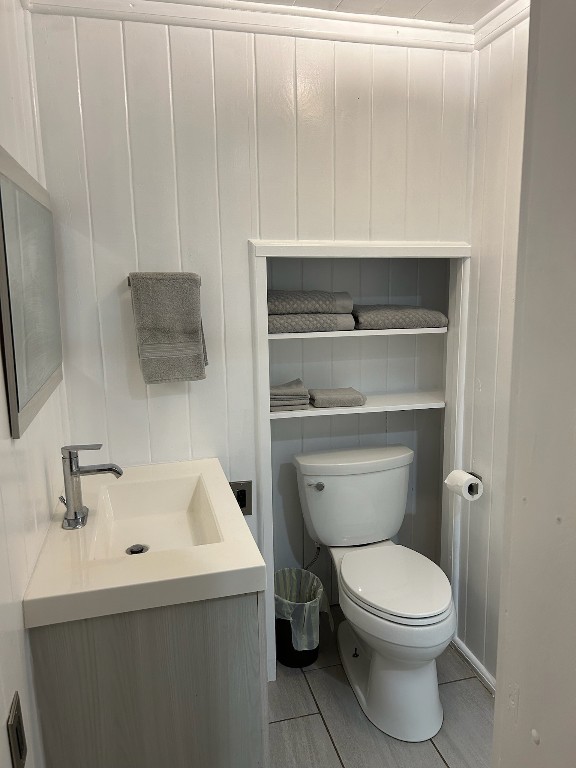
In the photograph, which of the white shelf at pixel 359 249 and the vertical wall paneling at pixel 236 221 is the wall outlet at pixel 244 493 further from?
the white shelf at pixel 359 249

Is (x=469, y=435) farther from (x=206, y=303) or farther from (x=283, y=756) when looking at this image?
(x=283, y=756)

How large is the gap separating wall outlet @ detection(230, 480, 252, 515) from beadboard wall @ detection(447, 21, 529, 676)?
85cm

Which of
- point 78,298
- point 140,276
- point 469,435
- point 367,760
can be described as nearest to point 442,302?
point 469,435

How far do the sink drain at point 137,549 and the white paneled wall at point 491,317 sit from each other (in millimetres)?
1159

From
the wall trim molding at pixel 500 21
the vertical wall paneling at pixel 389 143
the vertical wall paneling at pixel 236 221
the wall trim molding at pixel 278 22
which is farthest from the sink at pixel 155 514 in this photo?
the wall trim molding at pixel 500 21

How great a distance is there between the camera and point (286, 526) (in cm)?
238

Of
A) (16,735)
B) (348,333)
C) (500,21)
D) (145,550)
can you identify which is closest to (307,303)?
(348,333)

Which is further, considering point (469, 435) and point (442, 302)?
point (442, 302)

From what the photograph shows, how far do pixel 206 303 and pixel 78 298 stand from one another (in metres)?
0.41

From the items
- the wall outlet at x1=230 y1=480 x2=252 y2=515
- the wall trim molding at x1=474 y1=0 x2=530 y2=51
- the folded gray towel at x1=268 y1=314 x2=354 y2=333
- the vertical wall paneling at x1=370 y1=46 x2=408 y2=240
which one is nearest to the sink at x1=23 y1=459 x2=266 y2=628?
the wall outlet at x1=230 y1=480 x2=252 y2=515

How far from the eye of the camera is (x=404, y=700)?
187cm

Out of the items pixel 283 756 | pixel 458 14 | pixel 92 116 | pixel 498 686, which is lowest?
pixel 283 756

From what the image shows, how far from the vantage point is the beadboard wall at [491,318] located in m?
1.85

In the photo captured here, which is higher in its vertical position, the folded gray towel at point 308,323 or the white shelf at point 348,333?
the folded gray towel at point 308,323
